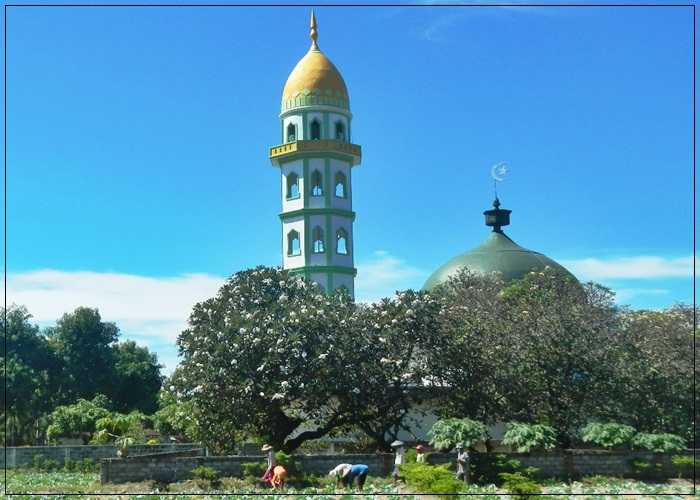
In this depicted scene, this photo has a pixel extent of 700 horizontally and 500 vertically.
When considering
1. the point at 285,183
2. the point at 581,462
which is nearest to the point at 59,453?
the point at 581,462

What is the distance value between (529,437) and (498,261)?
2635 centimetres

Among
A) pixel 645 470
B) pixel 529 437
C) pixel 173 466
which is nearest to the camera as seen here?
pixel 173 466

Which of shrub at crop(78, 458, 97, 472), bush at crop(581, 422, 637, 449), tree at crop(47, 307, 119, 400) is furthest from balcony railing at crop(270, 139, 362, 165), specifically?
bush at crop(581, 422, 637, 449)

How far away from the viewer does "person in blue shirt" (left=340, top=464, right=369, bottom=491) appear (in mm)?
23703

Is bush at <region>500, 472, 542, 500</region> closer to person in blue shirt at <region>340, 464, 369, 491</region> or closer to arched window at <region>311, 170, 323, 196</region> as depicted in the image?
person in blue shirt at <region>340, 464, 369, 491</region>

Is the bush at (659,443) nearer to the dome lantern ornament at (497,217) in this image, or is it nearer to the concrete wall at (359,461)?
the concrete wall at (359,461)

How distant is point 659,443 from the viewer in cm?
2833

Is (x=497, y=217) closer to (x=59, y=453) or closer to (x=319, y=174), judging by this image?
(x=319, y=174)

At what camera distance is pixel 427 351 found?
30766mm

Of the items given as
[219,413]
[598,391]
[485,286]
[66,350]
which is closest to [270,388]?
[219,413]

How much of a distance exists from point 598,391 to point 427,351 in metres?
5.46

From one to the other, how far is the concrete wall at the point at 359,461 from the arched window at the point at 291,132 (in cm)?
2771

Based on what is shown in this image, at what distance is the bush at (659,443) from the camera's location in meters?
28.2

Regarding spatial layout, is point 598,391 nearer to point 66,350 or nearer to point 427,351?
point 427,351
